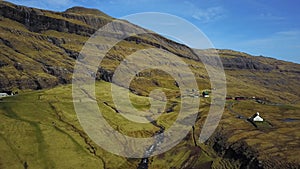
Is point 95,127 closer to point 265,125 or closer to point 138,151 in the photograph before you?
point 138,151

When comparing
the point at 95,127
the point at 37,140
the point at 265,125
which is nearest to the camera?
the point at 37,140

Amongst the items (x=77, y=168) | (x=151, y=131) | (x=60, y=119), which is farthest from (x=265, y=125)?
(x=60, y=119)

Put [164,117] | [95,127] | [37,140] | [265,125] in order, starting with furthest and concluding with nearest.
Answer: [164,117]
[95,127]
[265,125]
[37,140]

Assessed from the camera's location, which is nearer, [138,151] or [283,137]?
[283,137]

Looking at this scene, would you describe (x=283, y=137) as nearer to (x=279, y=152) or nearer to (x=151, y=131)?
(x=279, y=152)

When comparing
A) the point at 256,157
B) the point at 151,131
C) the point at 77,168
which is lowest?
the point at 77,168

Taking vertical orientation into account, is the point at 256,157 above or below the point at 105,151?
above

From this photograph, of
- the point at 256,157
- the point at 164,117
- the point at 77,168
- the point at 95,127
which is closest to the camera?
the point at 256,157

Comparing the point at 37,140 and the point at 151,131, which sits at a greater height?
the point at 151,131

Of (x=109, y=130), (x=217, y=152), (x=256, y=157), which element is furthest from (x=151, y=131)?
(x=256, y=157)
